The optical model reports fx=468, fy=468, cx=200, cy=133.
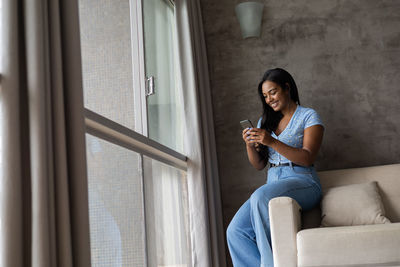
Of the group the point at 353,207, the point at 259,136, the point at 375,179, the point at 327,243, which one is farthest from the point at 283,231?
the point at 375,179

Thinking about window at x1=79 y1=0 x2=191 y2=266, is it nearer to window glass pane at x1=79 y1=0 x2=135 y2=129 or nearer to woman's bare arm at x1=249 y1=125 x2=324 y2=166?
window glass pane at x1=79 y1=0 x2=135 y2=129

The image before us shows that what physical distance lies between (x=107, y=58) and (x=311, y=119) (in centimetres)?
137

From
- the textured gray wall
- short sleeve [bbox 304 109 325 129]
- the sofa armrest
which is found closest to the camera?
the sofa armrest

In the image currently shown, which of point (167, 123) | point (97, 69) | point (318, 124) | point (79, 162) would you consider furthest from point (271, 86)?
point (79, 162)

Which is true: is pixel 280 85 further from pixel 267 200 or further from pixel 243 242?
pixel 243 242

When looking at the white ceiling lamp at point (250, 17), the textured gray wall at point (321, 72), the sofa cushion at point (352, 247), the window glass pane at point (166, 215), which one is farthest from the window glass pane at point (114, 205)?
the white ceiling lamp at point (250, 17)

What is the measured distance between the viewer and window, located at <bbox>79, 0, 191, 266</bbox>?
84.3 inches

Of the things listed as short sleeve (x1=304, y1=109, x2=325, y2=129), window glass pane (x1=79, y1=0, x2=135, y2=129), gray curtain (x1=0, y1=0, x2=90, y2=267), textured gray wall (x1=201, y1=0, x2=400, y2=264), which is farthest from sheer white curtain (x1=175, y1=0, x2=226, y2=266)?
gray curtain (x1=0, y1=0, x2=90, y2=267)

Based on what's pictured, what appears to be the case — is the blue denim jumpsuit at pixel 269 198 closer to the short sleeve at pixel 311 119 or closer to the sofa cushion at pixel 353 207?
the short sleeve at pixel 311 119

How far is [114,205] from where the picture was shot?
7.29ft

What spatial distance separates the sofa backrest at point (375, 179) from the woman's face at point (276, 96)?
0.59m

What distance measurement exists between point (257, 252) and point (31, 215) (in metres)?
1.71

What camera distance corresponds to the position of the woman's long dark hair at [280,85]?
3232mm

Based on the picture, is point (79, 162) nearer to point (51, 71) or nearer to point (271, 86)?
point (51, 71)
